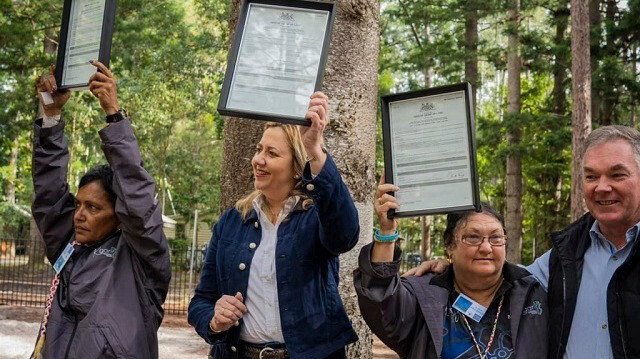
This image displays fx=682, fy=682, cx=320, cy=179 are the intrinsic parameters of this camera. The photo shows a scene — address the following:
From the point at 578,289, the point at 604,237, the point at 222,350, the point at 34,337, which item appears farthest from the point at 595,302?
the point at 34,337

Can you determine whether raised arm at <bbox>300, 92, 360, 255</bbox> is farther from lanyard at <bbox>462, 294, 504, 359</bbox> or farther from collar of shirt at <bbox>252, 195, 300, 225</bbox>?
lanyard at <bbox>462, 294, 504, 359</bbox>

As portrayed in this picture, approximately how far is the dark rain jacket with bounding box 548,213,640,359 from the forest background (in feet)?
38.6

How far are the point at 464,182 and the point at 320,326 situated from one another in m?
0.80

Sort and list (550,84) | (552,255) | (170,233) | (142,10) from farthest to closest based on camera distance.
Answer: (170,233) < (550,84) < (142,10) < (552,255)

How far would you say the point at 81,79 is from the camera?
3.13 meters

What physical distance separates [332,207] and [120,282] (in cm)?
104

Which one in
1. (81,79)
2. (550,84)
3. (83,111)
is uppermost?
(550,84)

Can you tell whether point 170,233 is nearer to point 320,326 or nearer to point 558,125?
point 558,125

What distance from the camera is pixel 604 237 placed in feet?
9.21

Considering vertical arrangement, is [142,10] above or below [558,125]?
above

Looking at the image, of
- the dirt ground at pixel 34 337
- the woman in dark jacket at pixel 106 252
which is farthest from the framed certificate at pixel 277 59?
the dirt ground at pixel 34 337

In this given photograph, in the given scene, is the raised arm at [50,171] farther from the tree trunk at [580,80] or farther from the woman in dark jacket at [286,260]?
the tree trunk at [580,80]

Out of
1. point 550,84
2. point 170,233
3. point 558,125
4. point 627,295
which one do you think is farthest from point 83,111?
point 170,233

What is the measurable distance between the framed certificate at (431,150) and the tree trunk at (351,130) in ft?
2.53
